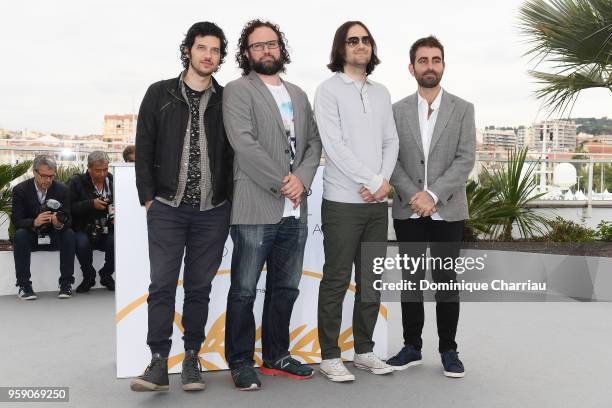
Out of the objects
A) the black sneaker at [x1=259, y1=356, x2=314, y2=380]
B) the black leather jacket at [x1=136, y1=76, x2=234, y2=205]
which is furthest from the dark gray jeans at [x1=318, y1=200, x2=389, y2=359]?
the black leather jacket at [x1=136, y1=76, x2=234, y2=205]

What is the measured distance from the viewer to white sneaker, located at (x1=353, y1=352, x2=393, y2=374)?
325cm

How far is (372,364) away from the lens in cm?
327

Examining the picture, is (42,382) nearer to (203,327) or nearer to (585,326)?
(203,327)

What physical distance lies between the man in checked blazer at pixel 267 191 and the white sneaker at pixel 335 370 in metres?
0.09

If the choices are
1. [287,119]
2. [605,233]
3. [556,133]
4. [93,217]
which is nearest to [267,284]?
[287,119]

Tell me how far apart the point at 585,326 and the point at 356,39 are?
2734 mm

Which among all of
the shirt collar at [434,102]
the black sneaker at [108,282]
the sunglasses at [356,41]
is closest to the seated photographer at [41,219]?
the black sneaker at [108,282]

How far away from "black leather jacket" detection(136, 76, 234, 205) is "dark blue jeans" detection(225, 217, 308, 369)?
0.27m

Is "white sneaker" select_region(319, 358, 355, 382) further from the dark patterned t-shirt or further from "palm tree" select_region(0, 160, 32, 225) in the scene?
"palm tree" select_region(0, 160, 32, 225)

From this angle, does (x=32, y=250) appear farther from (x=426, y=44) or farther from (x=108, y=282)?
(x=426, y=44)

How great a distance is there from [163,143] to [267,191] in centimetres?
54

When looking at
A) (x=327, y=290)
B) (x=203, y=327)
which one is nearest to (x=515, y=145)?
(x=327, y=290)

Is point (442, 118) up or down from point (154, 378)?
up

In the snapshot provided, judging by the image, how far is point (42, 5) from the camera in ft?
42.4
